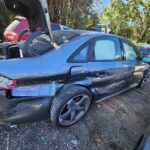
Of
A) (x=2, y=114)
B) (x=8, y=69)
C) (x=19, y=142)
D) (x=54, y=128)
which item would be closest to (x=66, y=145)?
(x=54, y=128)

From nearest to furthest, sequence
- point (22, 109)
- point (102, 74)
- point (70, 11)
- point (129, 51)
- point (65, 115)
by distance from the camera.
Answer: point (22, 109) < point (65, 115) < point (102, 74) < point (129, 51) < point (70, 11)

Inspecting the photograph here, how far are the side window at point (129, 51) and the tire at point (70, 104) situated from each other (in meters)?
1.48

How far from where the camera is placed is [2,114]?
3.34 meters

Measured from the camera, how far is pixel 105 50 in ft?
14.9

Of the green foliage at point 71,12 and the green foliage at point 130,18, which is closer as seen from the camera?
the green foliage at point 71,12

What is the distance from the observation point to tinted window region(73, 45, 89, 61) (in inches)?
155

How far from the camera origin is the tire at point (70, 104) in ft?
12.3

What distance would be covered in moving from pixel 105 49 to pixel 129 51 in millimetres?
1052

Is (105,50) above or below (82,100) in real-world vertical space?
above

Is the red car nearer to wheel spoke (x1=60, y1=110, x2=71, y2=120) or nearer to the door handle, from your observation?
the door handle

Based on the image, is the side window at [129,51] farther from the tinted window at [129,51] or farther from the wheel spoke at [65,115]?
the wheel spoke at [65,115]

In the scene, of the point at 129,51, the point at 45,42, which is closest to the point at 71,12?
the point at 129,51

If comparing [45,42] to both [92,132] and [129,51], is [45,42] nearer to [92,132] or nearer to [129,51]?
[92,132]

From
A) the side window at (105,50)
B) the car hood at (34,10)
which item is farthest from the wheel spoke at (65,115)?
the car hood at (34,10)
